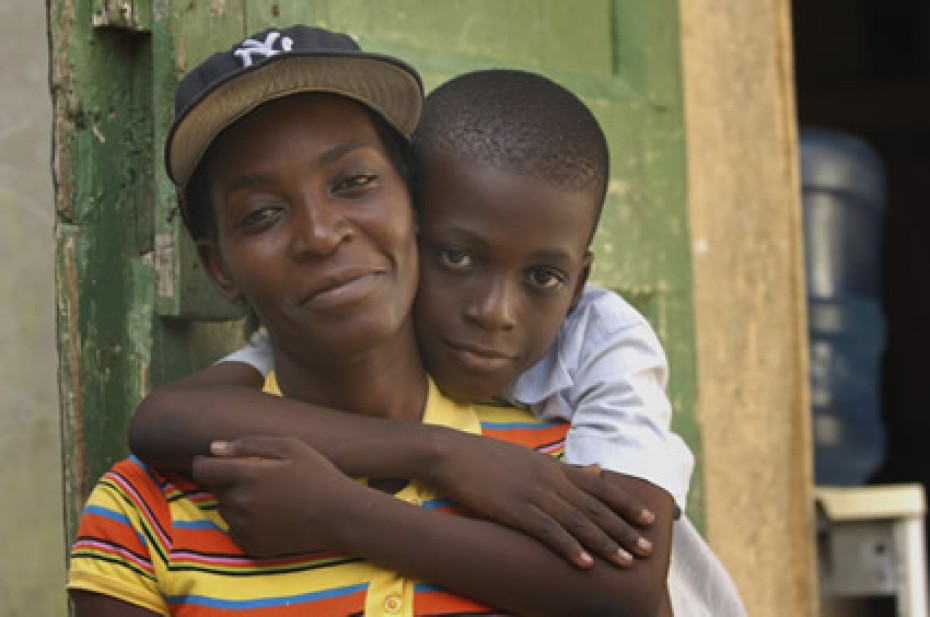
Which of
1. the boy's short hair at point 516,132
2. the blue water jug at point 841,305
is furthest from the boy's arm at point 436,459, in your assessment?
the blue water jug at point 841,305

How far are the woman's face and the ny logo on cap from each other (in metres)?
0.06

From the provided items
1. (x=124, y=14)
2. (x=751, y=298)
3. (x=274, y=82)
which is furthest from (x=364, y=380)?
(x=751, y=298)

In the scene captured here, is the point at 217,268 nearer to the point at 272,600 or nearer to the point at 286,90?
the point at 286,90

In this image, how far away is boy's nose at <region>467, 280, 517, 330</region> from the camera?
1.63 m

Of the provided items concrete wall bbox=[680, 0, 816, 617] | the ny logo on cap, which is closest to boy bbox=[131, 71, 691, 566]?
the ny logo on cap

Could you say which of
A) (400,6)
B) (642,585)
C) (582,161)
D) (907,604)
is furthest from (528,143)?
(907,604)

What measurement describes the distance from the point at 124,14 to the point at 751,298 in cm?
150

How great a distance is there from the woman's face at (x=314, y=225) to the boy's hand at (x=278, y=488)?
5.4 inches

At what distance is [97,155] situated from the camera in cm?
205

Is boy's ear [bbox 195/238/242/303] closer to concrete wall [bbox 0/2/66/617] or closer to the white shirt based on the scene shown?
the white shirt

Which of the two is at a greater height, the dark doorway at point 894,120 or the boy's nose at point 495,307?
the dark doorway at point 894,120

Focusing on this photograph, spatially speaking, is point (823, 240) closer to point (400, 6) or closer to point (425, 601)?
point (400, 6)

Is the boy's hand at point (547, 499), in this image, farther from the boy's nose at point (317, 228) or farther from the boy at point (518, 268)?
the boy's nose at point (317, 228)

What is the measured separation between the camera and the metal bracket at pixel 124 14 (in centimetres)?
204
